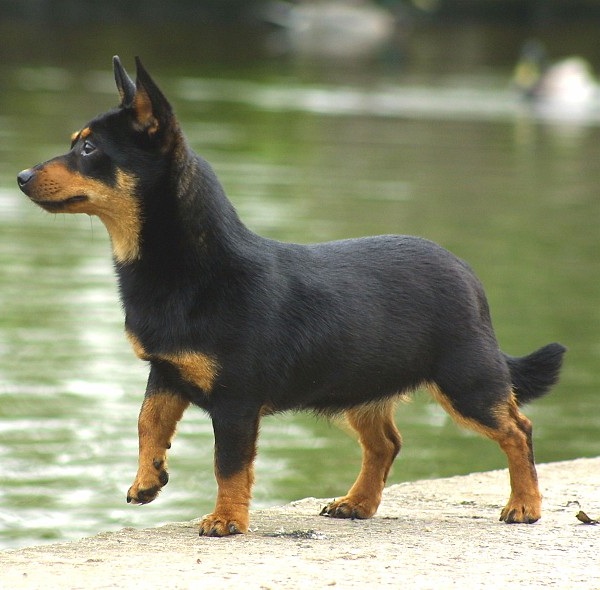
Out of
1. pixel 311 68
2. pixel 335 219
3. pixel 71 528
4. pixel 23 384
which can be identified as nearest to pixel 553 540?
Answer: pixel 71 528

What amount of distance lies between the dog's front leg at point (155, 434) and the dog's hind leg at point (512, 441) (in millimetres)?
1188

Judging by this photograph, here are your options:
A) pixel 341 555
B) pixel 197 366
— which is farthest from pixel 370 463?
pixel 197 366

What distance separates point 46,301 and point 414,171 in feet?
34.0

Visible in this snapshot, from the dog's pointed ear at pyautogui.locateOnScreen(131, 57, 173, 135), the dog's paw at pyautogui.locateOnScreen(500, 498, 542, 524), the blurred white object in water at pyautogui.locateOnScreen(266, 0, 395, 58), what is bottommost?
the blurred white object in water at pyautogui.locateOnScreen(266, 0, 395, 58)

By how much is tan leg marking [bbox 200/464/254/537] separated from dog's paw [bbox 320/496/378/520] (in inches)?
30.5

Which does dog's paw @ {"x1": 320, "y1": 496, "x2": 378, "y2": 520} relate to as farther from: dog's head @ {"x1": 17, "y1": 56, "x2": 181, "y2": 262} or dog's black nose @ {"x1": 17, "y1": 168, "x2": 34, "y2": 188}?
dog's black nose @ {"x1": 17, "y1": 168, "x2": 34, "y2": 188}

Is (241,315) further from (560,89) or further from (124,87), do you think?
(560,89)

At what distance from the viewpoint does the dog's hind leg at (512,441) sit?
6.67 meters

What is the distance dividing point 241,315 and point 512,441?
1.40 meters

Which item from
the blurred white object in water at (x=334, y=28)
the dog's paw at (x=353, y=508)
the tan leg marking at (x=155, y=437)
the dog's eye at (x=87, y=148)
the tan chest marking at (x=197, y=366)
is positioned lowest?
the blurred white object in water at (x=334, y=28)

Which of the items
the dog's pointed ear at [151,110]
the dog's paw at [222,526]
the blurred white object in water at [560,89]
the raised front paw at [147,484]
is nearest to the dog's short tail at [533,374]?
the dog's paw at [222,526]

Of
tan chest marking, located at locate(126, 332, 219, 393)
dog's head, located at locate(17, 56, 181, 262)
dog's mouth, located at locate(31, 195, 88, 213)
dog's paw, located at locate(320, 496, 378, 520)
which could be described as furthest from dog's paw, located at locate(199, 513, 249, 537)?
dog's mouth, located at locate(31, 195, 88, 213)

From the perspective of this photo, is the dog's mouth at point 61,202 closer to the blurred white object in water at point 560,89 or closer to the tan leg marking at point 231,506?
the tan leg marking at point 231,506

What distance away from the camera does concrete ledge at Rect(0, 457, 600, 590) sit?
548 cm
